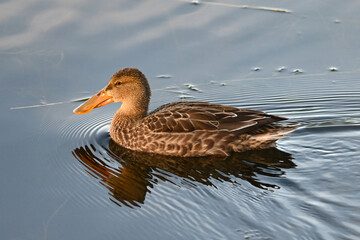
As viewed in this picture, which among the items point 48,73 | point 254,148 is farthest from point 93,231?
point 48,73

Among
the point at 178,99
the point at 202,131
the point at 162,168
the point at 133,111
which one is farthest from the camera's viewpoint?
the point at 178,99

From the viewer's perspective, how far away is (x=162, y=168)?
27.2 ft

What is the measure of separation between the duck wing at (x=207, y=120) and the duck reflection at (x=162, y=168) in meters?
0.40

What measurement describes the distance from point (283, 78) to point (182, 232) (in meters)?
4.83

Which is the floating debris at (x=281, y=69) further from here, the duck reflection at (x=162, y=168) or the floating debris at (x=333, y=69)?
the duck reflection at (x=162, y=168)

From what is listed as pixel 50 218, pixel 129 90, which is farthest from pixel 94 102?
pixel 50 218

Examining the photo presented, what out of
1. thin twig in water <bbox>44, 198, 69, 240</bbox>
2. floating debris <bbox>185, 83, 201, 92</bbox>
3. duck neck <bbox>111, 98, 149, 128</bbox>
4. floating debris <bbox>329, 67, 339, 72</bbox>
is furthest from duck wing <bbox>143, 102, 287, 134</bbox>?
floating debris <bbox>329, 67, 339, 72</bbox>

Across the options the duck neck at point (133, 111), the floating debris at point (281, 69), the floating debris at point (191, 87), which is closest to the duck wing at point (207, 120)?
the duck neck at point (133, 111)

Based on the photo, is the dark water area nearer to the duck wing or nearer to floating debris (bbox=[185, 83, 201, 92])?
floating debris (bbox=[185, 83, 201, 92])

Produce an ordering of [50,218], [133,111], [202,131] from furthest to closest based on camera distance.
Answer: [133,111] → [202,131] → [50,218]

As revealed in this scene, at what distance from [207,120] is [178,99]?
144 centimetres

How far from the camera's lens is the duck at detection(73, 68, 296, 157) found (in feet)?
28.7

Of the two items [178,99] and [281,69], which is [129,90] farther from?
[281,69]

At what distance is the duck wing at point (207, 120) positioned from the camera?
8766 mm
